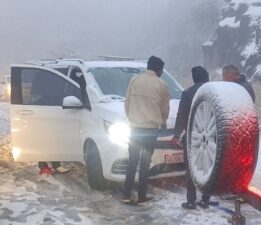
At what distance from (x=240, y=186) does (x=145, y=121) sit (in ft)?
9.29

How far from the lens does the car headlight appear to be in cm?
618

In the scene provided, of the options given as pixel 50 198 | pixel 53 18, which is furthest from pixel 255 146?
pixel 53 18

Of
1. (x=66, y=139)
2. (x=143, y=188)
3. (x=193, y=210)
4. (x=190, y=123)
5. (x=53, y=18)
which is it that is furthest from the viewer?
(x=53, y=18)

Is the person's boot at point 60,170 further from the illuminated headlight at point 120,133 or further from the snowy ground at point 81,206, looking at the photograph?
the illuminated headlight at point 120,133

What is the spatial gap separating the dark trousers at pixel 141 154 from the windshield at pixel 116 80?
4.05ft

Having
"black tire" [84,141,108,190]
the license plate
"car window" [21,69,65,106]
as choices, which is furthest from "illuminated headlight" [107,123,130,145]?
"car window" [21,69,65,106]

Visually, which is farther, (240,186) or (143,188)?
(143,188)

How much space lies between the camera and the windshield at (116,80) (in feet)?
23.2

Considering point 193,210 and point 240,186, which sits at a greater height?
point 240,186

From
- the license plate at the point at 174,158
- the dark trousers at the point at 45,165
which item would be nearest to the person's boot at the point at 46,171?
the dark trousers at the point at 45,165

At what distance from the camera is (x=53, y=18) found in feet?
320

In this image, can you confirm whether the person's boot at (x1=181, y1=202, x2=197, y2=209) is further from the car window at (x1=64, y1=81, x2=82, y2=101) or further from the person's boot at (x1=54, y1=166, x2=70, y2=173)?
the person's boot at (x1=54, y1=166, x2=70, y2=173)

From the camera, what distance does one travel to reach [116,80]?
286 inches

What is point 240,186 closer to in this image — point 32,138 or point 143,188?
point 143,188
